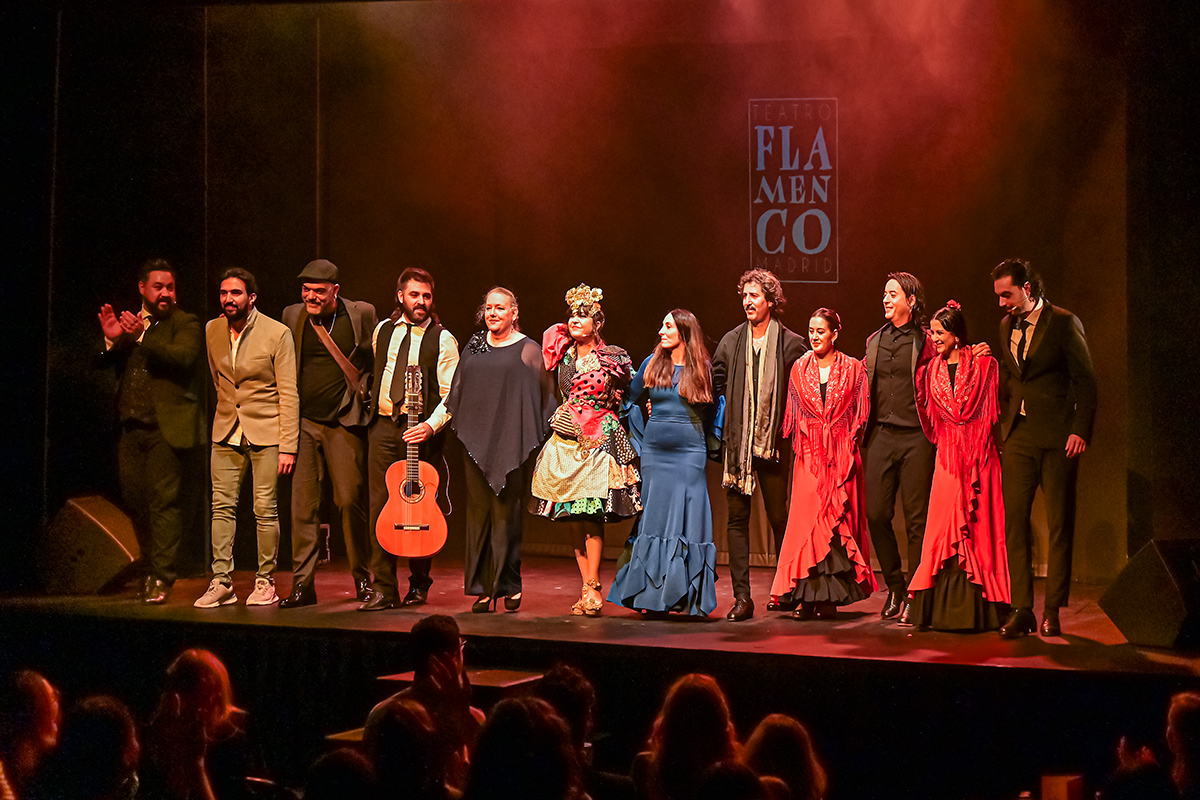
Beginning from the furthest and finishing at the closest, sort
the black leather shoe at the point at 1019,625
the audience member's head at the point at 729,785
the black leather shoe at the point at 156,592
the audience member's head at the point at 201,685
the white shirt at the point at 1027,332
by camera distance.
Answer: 1. the black leather shoe at the point at 156,592
2. the white shirt at the point at 1027,332
3. the black leather shoe at the point at 1019,625
4. the audience member's head at the point at 201,685
5. the audience member's head at the point at 729,785

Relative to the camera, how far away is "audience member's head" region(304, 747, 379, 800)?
10.9 ft

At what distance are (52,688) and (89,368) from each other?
208 cm

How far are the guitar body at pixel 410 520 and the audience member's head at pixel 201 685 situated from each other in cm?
99

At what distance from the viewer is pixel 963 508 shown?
17.6ft

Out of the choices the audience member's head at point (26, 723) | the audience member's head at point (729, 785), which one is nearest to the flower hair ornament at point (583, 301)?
the audience member's head at point (729, 785)

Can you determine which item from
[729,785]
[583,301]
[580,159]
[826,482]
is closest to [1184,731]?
[826,482]

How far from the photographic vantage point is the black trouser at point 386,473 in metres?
6.03

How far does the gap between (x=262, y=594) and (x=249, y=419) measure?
3.01 ft

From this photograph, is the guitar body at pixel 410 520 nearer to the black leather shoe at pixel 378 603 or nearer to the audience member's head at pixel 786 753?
the black leather shoe at pixel 378 603

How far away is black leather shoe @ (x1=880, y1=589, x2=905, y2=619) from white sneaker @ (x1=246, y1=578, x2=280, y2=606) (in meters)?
3.12

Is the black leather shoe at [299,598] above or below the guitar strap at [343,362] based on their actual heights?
below

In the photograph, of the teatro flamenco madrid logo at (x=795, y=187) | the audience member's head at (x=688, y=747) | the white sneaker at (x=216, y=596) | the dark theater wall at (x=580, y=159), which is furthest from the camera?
the teatro flamenco madrid logo at (x=795, y=187)

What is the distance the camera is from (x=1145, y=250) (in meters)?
5.84

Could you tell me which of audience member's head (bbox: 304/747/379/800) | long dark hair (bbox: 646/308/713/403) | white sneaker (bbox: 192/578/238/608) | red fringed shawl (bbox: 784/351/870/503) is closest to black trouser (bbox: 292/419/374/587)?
white sneaker (bbox: 192/578/238/608)
